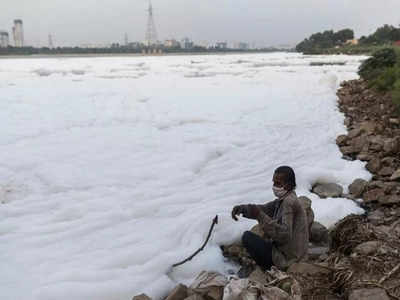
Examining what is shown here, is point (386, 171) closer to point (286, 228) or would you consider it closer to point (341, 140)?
point (341, 140)

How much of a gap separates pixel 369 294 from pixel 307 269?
0.41m

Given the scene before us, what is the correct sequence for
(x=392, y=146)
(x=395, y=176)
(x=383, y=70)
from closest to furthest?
1. (x=395, y=176)
2. (x=392, y=146)
3. (x=383, y=70)

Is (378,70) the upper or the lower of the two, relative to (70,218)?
upper

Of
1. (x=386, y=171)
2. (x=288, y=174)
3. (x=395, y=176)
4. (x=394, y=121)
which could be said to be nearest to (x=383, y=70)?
(x=394, y=121)

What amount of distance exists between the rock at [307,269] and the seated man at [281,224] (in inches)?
6.5

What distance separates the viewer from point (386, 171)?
5160 millimetres

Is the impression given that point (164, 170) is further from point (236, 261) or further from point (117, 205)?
point (236, 261)

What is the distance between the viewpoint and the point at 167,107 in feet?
35.0

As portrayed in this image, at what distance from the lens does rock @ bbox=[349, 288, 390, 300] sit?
2.34m

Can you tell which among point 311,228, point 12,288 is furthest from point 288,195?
point 12,288

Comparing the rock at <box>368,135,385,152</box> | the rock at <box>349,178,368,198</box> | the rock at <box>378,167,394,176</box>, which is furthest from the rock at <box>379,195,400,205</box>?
the rock at <box>368,135,385,152</box>

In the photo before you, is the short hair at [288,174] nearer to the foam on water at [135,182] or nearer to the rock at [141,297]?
the foam on water at [135,182]

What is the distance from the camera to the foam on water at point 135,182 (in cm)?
329

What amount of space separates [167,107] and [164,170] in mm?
5169
